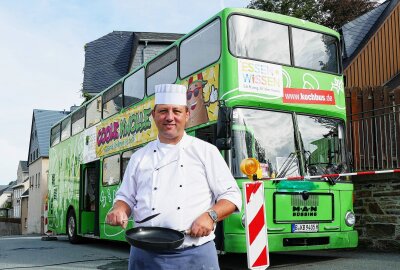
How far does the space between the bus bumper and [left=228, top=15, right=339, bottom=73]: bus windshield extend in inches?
109

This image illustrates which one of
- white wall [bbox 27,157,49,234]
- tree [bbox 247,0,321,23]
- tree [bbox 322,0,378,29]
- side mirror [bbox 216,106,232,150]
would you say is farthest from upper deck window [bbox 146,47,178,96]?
white wall [bbox 27,157,49,234]

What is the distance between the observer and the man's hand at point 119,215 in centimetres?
270

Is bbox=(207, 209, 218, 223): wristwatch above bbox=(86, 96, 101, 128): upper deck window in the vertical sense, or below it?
below

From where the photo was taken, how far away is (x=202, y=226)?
2582 millimetres

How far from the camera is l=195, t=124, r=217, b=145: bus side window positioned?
8.09 metres

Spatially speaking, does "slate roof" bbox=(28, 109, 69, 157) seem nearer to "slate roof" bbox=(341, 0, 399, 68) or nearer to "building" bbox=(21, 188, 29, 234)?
"building" bbox=(21, 188, 29, 234)

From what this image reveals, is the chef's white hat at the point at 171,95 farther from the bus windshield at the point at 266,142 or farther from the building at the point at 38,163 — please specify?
the building at the point at 38,163

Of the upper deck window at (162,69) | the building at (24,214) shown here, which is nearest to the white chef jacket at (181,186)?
the upper deck window at (162,69)

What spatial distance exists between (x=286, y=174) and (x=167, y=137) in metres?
5.37

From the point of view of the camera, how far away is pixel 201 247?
8.91 ft

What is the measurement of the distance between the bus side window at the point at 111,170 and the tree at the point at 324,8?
1651 cm

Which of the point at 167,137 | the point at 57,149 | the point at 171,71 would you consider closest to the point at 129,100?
the point at 171,71

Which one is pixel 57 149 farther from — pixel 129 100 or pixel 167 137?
pixel 167 137

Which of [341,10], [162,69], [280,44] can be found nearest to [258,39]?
[280,44]
